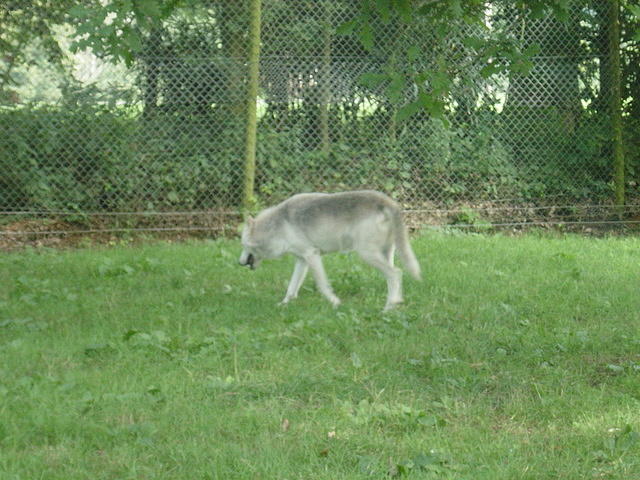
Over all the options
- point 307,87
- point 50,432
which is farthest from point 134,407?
point 307,87

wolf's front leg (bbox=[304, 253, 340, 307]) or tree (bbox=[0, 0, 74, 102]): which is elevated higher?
tree (bbox=[0, 0, 74, 102])

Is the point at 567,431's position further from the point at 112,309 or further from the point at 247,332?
the point at 112,309

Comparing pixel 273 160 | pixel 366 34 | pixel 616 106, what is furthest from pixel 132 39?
pixel 616 106

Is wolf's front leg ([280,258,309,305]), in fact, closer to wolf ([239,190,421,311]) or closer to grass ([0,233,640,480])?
wolf ([239,190,421,311])

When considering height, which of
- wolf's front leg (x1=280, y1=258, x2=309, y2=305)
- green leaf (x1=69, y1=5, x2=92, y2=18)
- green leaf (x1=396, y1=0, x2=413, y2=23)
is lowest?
wolf's front leg (x1=280, y1=258, x2=309, y2=305)

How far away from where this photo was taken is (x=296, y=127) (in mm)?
12344

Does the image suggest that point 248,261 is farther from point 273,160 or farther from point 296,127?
point 296,127

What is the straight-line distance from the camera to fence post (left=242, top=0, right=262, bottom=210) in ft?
38.8

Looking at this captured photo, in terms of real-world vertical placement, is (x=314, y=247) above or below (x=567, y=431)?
above

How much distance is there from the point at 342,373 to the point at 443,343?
111cm

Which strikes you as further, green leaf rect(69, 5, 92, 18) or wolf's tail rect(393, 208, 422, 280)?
wolf's tail rect(393, 208, 422, 280)

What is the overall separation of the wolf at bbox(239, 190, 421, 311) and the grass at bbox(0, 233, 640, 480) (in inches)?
11.0

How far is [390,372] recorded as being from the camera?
6129 millimetres

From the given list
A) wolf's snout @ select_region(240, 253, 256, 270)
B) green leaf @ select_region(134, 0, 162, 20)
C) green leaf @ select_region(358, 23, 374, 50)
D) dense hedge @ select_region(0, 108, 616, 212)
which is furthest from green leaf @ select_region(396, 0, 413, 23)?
dense hedge @ select_region(0, 108, 616, 212)
